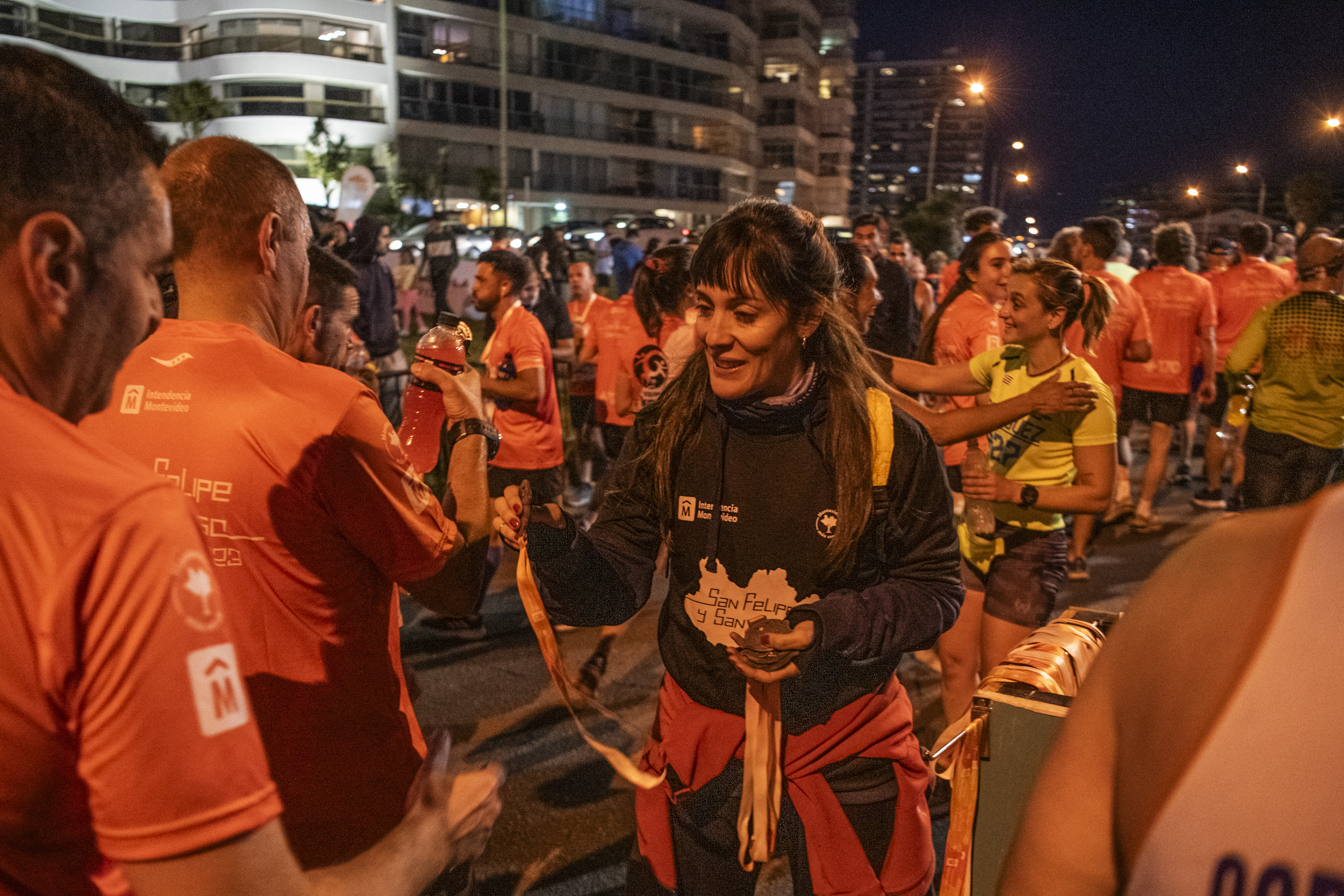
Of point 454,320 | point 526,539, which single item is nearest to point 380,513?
point 526,539

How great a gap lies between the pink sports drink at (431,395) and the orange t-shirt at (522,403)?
279 cm

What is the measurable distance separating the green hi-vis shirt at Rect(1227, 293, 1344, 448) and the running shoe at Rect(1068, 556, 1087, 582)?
1.62 m

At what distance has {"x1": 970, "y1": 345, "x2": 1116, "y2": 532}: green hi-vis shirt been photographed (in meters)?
3.84

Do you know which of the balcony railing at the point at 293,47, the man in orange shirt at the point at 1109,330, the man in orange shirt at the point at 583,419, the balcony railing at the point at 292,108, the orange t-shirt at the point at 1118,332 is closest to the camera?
the man in orange shirt at the point at 1109,330

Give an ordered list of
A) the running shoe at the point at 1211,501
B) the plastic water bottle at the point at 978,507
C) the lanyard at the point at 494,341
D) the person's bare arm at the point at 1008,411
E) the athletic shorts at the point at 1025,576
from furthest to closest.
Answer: the running shoe at the point at 1211,501 → the lanyard at the point at 494,341 → the athletic shorts at the point at 1025,576 → the plastic water bottle at the point at 978,507 → the person's bare arm at the point at 1008,411

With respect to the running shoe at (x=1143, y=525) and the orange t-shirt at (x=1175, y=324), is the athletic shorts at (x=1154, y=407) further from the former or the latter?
the running shoe at (x=1143, y=525)

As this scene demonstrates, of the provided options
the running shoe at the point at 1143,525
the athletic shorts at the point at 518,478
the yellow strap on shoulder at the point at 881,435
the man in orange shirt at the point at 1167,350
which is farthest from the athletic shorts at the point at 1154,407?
the yellow strap on shoulder at the point at 881,435

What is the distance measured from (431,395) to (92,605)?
1982mm

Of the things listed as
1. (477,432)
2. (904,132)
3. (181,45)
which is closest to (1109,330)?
(477,432)

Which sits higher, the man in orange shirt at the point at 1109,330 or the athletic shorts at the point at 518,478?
the man in orange shirt at the point at 1109,330

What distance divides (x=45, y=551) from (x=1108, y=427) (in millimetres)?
3755

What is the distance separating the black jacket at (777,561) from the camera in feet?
7.41

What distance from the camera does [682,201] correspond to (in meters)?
61.0

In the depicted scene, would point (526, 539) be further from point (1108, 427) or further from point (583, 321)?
point (583, 321)
